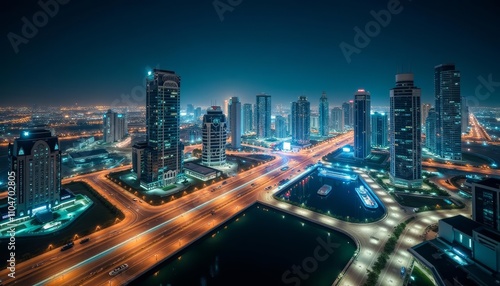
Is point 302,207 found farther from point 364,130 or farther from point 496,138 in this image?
point 496,138

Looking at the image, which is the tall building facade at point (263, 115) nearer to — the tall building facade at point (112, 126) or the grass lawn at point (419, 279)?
the tall building facade at point (112, 126)

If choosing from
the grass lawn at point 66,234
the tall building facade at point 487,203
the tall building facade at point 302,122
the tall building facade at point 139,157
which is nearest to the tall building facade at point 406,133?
the tall building facade at point 487,203

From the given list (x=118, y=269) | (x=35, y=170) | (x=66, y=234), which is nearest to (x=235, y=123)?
(x=35, y=170)

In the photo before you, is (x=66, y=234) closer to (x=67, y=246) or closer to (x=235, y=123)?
(x=67, y=246)

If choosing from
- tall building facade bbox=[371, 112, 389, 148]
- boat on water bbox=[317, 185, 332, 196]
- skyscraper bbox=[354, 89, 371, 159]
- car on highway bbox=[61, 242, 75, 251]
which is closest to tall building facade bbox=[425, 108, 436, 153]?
tall building facade bbox=[371, 112, 389, 148]

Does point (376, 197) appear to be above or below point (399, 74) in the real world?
below

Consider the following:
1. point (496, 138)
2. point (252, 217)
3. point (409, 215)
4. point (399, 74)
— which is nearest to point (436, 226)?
point (409, 215)

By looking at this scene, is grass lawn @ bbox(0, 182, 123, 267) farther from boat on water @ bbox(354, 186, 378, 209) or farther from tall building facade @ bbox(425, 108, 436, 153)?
tall building facade @ bbox(425, 108, 436, 153)
